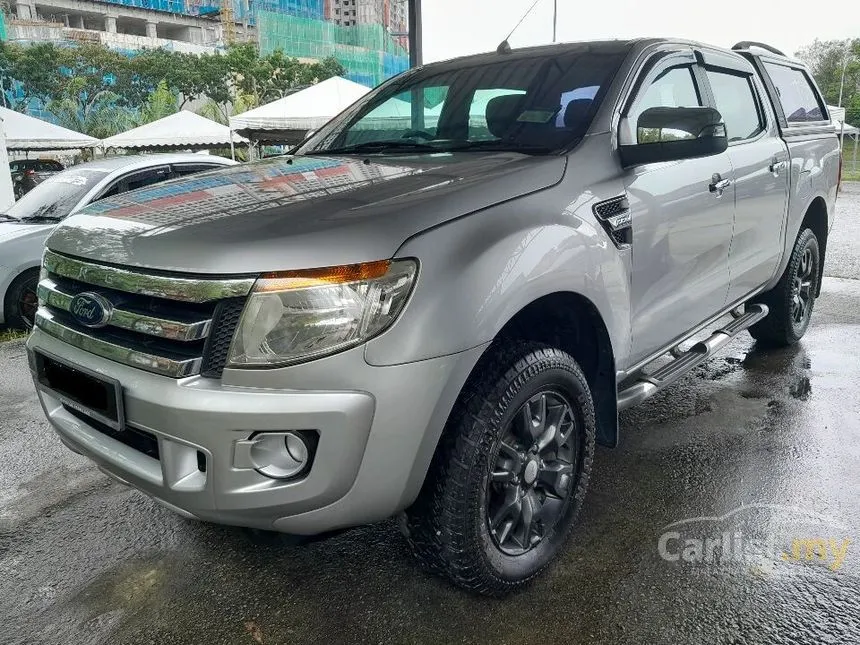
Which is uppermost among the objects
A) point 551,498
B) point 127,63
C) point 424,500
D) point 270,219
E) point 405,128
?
point 127,63

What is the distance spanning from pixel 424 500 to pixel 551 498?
1.82ft

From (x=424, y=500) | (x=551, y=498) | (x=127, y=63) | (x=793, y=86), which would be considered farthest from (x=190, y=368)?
(x=127, y=63)

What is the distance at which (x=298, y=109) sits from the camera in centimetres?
1213

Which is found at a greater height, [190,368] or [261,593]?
[190,368]

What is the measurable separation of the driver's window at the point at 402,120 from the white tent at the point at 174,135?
46.3 ft

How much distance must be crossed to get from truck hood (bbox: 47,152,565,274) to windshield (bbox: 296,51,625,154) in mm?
218

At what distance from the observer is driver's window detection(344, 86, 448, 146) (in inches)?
114

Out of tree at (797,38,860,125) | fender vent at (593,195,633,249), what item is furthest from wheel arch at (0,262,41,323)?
tree at (797,38,860,125)

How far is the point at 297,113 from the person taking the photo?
1202 cm

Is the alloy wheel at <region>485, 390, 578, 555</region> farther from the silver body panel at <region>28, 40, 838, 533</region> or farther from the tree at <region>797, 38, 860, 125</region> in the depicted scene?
the tree at <region>797, 38, 860, 125</region>

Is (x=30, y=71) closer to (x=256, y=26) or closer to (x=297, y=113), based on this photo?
(x=297, y=113)

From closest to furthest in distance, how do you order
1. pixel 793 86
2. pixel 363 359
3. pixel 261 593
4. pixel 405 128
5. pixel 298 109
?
pixel 363 359 → pixel 261 593 → pixel 405 128 → pixel 793 86 → pixel 298 109

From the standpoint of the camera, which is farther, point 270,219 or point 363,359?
point 270,219

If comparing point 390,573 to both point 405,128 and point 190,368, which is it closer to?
point 190,368
